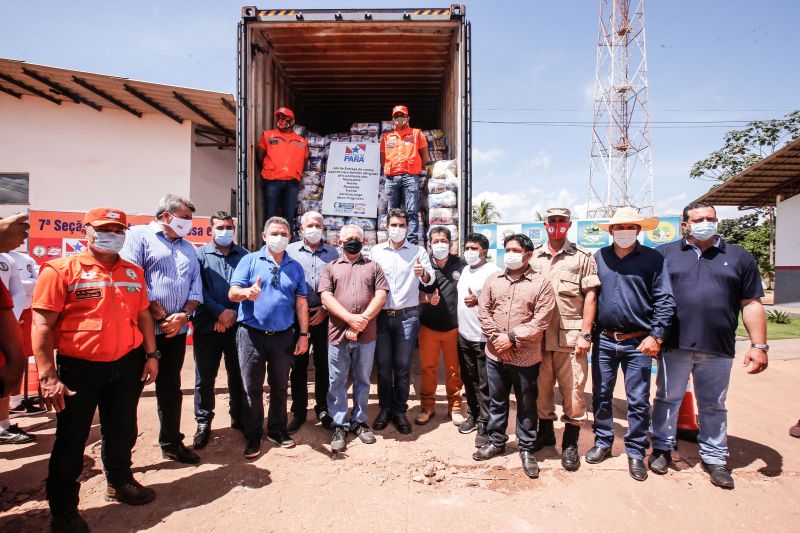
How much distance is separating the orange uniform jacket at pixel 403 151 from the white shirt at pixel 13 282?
377 centimetres

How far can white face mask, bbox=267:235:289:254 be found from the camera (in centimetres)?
332

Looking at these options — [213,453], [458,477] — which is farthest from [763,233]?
[213,453]

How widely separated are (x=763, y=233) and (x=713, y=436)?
22830mm

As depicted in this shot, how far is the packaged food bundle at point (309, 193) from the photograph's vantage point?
17.6 feet

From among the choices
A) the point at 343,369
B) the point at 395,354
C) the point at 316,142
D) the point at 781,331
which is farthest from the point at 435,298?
the point at 781,331

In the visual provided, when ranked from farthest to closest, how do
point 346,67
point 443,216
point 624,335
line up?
1. point 346,67
2. point 443,216
3. point 624,335

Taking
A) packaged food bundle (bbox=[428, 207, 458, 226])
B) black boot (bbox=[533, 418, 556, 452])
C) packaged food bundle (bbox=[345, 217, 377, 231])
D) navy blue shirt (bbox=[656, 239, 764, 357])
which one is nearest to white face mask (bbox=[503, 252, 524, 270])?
navy blue shirt (bbox=[656, 239, 764, 357])

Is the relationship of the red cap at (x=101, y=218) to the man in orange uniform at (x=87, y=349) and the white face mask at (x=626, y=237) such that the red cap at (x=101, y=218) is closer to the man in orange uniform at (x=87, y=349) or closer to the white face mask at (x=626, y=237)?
the man in orange uniform at (x=87, y=349)

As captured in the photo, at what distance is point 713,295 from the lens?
9.86 ft

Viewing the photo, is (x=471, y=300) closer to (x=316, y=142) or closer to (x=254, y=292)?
(x=254, y=292)

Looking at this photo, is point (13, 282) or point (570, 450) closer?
point (570, 450)

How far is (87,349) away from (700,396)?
422cm

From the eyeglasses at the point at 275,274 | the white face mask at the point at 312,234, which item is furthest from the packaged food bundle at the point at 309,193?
the eyeglasses at the point at 275,274

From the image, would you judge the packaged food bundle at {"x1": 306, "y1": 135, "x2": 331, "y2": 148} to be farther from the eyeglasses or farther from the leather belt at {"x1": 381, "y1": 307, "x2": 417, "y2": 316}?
the leather belt at {"x1": 381, "y1": 307, "x2": 417, "y2": 316}
